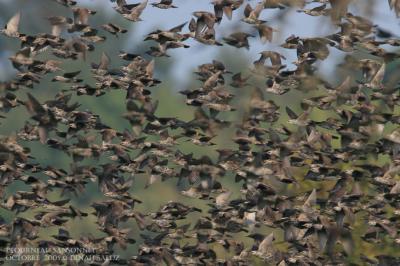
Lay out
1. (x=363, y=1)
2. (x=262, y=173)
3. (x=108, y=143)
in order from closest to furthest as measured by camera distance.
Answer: (x=363, y=1), (x=262, y=173), (x=108, y=143)

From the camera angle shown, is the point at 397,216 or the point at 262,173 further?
the point at 397,216

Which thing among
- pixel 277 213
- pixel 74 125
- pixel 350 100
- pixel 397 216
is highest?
pixel 350 100

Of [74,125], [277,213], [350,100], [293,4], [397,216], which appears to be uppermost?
[293,4]

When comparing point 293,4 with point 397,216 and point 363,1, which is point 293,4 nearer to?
point 363,1

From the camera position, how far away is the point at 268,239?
955 inches

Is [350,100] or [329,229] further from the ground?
[350,100]

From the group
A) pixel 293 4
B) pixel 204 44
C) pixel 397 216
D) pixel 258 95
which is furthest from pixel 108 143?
pixel 293 4

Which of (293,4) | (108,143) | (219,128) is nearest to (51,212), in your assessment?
(108,143)

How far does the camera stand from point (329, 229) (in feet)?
71.1

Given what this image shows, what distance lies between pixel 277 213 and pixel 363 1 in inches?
598

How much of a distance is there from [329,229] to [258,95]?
338 cm

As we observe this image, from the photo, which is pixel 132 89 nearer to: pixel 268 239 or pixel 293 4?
pixel 268 239

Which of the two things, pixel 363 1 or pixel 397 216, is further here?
pixel 397 216

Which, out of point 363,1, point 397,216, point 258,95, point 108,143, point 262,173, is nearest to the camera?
point 363,1
